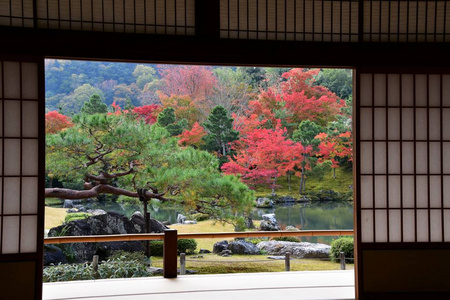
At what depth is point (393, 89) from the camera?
4.07 m

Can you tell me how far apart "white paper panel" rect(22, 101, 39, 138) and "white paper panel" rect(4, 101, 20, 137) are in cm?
4

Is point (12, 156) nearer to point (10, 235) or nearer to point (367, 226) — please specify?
point (10, 235)

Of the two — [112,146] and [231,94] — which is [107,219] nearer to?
[112,146]

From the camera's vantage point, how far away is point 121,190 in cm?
1016

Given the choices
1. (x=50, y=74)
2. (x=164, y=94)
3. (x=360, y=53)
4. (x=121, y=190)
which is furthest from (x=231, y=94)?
(x=360, y=53)

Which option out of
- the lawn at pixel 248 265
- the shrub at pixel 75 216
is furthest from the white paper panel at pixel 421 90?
the shrub at pixel 75 216

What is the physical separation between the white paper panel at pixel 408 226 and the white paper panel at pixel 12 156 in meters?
3.14

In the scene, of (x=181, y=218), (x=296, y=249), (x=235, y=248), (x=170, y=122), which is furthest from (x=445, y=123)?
(x=181, y=218)

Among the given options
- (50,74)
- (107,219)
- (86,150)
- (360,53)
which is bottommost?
(107,219)

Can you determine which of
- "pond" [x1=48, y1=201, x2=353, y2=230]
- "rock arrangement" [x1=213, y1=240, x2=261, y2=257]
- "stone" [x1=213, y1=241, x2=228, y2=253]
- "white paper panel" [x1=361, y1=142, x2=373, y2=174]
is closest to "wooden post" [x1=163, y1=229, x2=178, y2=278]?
"white paper panel" [x1=361, y1=142, x2=373, y2=174]

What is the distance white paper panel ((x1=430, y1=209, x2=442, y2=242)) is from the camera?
4027 millimetres

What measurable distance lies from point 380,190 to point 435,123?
76cm

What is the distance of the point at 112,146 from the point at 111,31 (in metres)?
5.41

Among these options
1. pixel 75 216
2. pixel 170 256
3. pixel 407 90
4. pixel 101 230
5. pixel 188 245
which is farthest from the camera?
pixel 75 216
